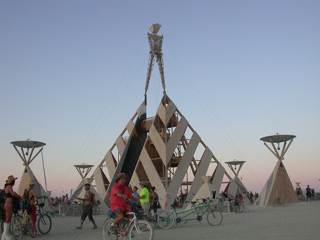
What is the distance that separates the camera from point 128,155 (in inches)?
1280

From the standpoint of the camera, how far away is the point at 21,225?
896 cm

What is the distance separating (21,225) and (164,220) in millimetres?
4276

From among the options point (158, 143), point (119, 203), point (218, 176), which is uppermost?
point (158, 143)

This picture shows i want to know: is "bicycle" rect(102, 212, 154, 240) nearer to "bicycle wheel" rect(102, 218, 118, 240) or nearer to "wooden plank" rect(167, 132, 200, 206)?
"bicycle wheel" rect(102, 218, 118, 240)

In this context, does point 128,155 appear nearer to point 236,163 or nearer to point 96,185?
point 96,185

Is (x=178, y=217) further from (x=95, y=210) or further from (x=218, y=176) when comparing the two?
(x=218, y=176)

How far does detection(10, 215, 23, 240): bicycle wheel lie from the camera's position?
27.9 ft

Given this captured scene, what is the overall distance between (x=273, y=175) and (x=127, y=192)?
2254cm

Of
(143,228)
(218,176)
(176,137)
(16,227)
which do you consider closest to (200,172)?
(218,176)

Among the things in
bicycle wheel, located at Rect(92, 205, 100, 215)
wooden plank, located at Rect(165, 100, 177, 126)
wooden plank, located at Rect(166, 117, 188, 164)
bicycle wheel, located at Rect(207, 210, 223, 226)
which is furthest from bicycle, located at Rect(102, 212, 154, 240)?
wooden plank, located at Rect(165, 100, 177, 126)

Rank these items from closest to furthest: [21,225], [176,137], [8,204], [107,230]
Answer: [107,230]
[8,204]
[21,225]
[176,137]

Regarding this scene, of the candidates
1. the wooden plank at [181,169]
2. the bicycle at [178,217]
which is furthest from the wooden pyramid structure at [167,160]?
the bicycle at [178,217]

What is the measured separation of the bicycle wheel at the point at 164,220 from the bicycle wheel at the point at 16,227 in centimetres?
407

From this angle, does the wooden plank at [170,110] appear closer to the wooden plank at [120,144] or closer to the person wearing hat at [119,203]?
the wooden plank at [120,144]
